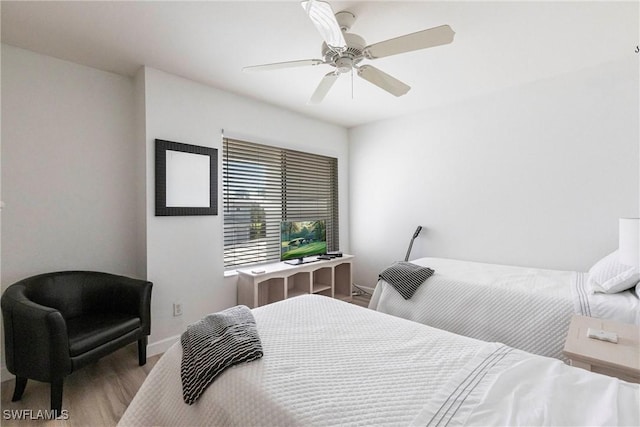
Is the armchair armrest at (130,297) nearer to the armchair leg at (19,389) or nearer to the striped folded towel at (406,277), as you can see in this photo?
the armchair leg at (19,389)

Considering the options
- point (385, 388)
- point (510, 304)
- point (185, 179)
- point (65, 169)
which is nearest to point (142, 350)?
point (185, 179)

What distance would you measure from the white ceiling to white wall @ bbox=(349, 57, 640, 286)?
0.31 m

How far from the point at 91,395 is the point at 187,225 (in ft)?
4.46

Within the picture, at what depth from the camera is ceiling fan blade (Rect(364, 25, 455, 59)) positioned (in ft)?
4.70

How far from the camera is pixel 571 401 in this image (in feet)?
2.90

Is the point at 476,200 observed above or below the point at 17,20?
below

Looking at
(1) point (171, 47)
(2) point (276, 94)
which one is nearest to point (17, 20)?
(1) point (171, 47)

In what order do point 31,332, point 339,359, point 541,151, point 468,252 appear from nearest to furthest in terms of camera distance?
point 339,359
point 31,332
point 541,151
point 468,252

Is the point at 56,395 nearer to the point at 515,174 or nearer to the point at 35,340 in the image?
the point at 35,340

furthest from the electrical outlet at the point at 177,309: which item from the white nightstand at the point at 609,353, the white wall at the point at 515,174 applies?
the white nightstand at the point at 609,353

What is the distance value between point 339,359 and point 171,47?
2.35m

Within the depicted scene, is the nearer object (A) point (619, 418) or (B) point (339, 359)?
(A) point (619, 418)

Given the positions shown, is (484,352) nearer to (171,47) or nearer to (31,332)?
(31,332)

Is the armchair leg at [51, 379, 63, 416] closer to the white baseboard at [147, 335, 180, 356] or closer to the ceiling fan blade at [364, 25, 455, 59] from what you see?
the white baseboard at [147, 335, 180, 356]
